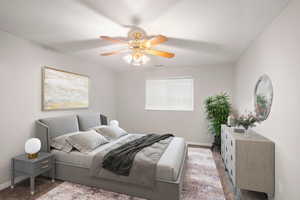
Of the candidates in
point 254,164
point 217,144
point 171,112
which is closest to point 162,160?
point 254,164

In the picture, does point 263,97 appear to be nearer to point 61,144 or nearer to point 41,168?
point 61,144

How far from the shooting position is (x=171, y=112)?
487 cm

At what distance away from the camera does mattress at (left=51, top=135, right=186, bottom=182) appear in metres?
1.94

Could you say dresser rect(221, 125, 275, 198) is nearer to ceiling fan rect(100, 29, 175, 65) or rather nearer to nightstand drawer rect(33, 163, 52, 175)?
ceiling fan rect(100, 29, 175, 65)

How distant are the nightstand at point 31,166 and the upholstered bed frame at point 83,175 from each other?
0.22 metres

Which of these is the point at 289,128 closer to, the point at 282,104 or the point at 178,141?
the point at 282,104

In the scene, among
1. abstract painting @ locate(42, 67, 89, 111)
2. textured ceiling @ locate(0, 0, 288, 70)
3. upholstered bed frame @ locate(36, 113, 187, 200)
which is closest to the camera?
textured ceiling @ locate(0, 0, 288, 70)

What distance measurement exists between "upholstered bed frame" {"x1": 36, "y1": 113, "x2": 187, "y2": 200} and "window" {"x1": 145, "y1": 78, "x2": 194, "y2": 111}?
2.31 m

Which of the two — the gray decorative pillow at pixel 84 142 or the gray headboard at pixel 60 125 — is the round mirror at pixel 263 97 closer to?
the gray decorative pillow at pixel 84 142

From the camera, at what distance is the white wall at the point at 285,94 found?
1.52m

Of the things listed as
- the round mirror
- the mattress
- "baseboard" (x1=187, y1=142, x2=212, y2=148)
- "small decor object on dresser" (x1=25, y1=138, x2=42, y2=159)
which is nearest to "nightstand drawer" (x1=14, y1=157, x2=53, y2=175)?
"small decor object on dresser" (x1=25, y1=138, x2=42, y2=159)

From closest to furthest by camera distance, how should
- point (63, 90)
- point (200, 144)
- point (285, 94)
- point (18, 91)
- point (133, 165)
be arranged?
point (285, 94), point (133, 165), point (18, 91), point (63, 90), point (200, 144)

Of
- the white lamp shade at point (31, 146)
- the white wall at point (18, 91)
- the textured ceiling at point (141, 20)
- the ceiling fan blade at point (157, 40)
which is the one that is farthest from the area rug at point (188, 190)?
the textured ceiling at point (141, 20)

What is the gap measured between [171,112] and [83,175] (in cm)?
319
